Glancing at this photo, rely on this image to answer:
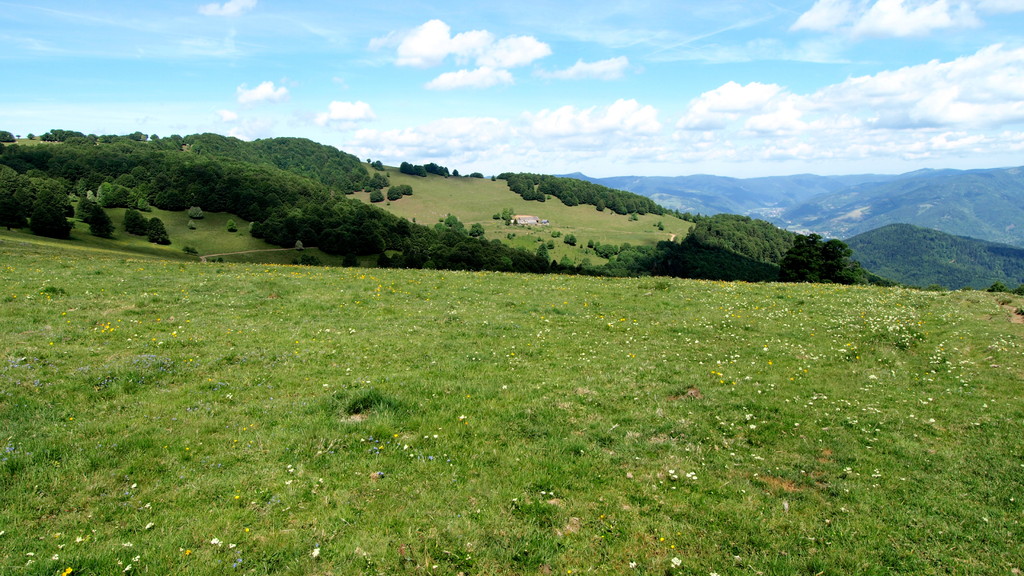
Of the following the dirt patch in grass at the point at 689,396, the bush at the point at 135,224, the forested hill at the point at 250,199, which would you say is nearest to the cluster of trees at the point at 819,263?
the forested hill at the point at 250,199

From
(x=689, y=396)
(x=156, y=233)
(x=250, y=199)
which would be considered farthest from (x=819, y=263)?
(x=250, y=199)

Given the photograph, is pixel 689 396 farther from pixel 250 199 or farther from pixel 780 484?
pixel 250 199

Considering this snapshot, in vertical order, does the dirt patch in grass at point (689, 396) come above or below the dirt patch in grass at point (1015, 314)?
below

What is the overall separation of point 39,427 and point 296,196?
178 meters

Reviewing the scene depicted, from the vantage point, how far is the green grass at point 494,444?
727 cm

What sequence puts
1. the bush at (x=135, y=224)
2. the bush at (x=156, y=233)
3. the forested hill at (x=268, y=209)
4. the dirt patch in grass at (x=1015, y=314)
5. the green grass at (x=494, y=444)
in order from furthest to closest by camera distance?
the forested hill at (x=268, y=209)
the bush at (x=135, y=224)
the bush at (x=156, y=233)
the dirt patch in grass at (x=1015, y=314)
the green grass at (x=494, y=444)

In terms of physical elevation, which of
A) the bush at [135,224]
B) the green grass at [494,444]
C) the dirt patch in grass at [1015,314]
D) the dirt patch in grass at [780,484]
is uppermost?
the bush at [135,224]

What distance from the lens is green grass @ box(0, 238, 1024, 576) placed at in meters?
7.27

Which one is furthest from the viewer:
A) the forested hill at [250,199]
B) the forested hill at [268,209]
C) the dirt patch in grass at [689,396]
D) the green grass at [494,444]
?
the forested hill at [250,199]

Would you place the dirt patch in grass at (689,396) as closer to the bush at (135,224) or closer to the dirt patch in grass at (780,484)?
the dirt patch in grass at (780,484)

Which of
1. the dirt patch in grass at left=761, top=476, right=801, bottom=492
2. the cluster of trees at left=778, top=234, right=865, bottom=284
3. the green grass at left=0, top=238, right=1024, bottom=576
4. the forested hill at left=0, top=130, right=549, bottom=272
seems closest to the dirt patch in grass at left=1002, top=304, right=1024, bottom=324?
the green grass at left=0, top=238, right=1024, bottom=576

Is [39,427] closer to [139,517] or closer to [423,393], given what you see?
[139,517]

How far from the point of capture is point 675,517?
8297 millimetres

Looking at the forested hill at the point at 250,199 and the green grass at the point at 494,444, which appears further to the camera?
the forested hill at the point at 250,199
